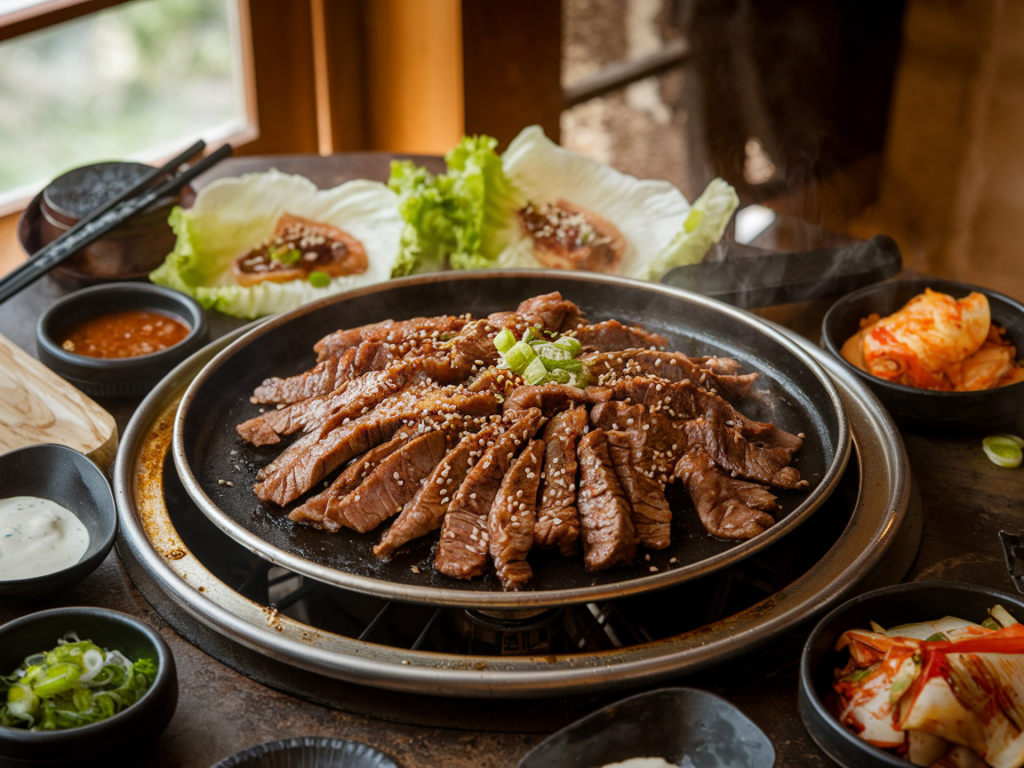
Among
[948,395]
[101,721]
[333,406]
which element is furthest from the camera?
[948,395]

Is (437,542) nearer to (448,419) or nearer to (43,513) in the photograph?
(448,419)

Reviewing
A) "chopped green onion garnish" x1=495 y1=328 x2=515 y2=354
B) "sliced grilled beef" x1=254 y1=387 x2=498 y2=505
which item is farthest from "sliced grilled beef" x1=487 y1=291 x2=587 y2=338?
"sliced grilled beef" x1=254 y1=387 x2=498 y2=505

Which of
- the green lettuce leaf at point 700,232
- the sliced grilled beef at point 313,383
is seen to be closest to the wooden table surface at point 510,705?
the sliced grilled beef at point 313,383

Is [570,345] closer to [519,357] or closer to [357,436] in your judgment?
[519,357]

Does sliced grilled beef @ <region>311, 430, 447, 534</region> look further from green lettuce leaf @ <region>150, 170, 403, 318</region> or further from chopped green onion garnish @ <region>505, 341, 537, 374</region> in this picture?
green lettuce leaf @ <region>150, 170, 403, 318</region>

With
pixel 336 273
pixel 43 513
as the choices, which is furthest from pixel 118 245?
pixel 43 513

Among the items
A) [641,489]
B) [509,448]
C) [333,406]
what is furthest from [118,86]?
[641,489]
